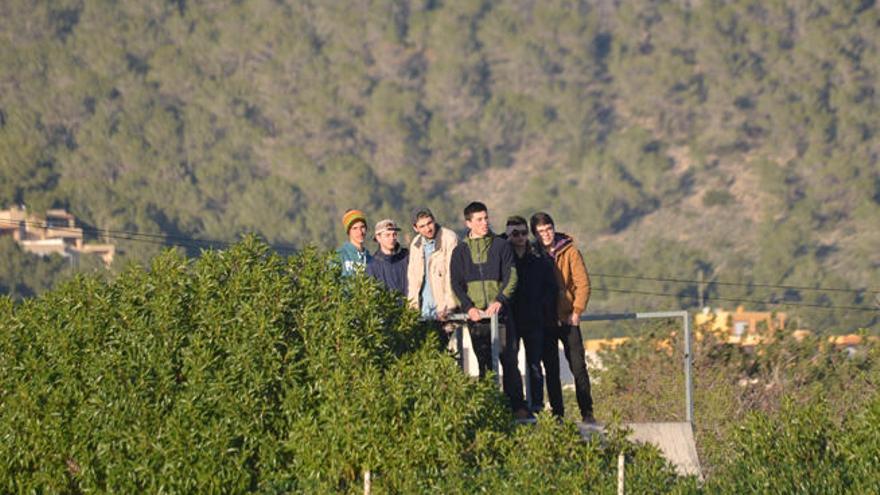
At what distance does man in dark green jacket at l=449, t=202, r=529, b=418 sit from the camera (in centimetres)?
1608

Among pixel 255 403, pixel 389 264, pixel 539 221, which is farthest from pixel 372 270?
pixel 255 403

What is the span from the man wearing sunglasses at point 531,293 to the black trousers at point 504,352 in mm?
253

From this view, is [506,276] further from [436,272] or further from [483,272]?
[436,272]

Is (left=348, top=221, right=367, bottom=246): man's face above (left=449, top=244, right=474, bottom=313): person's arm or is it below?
above

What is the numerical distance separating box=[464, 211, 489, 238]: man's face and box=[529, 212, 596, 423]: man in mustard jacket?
698 millimetres

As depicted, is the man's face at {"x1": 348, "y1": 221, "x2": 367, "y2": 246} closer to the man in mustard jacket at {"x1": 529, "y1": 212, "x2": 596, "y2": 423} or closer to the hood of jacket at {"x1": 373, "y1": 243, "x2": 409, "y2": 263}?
the hood of jacket at {"x1": 373, "y1": 243, "x2": 409, "y2": 263}

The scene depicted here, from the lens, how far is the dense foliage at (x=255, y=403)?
567 inches

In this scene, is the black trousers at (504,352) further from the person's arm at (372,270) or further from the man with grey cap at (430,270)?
the person's arm at (372,270)

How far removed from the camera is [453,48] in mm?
188625

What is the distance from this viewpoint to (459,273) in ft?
53.5

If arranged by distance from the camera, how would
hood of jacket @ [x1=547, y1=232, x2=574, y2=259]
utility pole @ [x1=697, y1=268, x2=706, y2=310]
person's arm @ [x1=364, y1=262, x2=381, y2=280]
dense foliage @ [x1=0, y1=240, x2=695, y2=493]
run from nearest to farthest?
dense foliage @ [x1=0, y1=240, x2=695, y2=493] < person's arm @ [x1=364, y1=262, x2=381, y2=280] < hood of jacket @ [x1=547, y1=232, x2=574, y2=259] < utility pole @ [x1=697, y1=268, x2=706, y2=310]

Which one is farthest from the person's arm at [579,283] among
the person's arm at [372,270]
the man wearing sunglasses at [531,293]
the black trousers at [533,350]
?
the person's arm at [372,270]

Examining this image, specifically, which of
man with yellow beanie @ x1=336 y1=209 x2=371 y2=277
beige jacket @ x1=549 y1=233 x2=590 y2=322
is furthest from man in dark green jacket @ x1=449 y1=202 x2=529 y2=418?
man with yellow beanie @ x1=336 y1=209 x2=371 y2=277

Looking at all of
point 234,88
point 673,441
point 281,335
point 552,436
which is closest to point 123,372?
point 281,335
